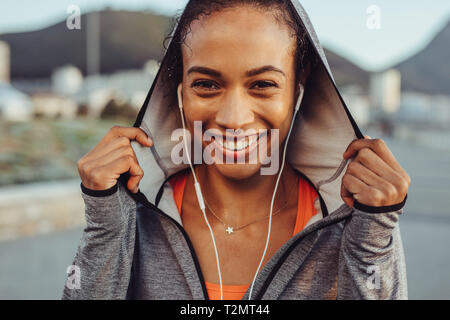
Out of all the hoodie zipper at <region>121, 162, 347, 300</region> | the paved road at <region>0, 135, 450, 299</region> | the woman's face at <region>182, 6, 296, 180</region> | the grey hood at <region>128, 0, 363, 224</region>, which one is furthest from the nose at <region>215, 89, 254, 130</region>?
the paved road at <region>0, 135, 450, 299</region>

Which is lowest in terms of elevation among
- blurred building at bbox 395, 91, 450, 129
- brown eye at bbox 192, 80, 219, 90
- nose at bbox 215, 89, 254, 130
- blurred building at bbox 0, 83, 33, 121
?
nose at bbox 215, 89, 254, 130

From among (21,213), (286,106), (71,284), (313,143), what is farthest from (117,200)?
(21,213)

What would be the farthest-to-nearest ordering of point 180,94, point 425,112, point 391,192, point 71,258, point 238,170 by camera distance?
point 425,112 → point 71,258 → point 180,94 → point 238,170 → point 391,192

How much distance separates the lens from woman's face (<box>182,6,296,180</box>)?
1.33m

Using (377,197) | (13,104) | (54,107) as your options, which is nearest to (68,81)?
(54,107)

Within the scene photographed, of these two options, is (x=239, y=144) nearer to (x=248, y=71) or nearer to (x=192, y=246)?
(x=248, y=71)

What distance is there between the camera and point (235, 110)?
136 centimetres

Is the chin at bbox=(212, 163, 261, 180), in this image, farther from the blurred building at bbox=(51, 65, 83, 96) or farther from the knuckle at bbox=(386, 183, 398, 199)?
the blurred building at bbox=(51, 65, 83, 96)

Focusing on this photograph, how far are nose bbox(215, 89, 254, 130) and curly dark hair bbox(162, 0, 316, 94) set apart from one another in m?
0.23

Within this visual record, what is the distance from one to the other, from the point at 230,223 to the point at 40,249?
4252 mm

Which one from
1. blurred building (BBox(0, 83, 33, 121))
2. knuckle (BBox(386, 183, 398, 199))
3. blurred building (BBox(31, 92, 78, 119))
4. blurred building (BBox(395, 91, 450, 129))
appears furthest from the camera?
blurred building (BBox(395, 91, 450, 129))

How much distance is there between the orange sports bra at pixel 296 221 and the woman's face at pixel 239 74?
0.27 meters

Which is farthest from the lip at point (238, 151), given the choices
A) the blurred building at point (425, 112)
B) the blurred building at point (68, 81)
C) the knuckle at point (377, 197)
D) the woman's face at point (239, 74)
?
the blurred building at point (425, 112)

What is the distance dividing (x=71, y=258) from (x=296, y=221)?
400 centimetres
